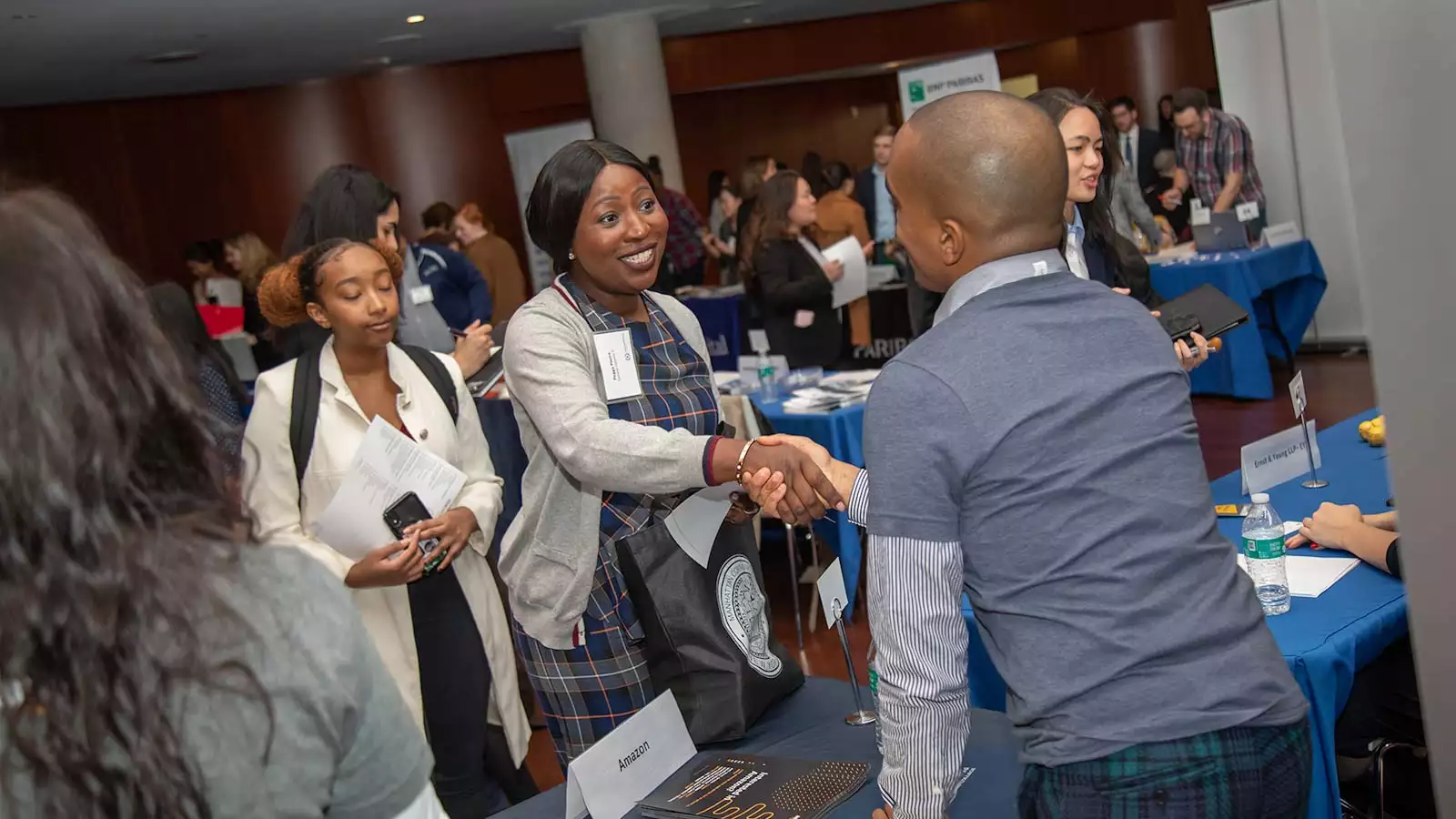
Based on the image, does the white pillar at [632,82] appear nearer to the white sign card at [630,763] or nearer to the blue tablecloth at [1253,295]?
the blue tablecloth at [1253,295]

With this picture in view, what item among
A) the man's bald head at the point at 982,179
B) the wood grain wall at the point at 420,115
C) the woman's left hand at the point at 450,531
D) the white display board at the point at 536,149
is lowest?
→ the woman's left hand at the point at 450,531

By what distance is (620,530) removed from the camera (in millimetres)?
2125

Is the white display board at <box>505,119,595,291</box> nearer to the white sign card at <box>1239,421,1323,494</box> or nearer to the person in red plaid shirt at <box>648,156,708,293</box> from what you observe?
the person in red plaid shirt at <box>648,156,708,293</box>

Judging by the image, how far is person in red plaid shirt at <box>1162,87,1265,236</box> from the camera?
816cm

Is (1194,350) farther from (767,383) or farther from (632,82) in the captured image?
(632,82)

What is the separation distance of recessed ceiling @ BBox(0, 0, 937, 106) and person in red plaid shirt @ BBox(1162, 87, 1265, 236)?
4.48 metres

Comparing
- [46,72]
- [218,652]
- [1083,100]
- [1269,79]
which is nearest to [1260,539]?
[1083,100]

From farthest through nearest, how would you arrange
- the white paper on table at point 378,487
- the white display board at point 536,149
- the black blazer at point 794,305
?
the white display board at point 536,149 < the black blazer at point 794,305 < the white paper on table at point 378,487

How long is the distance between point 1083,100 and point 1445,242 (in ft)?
6.87

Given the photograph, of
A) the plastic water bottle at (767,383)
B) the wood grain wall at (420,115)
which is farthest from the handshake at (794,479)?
the wood grain wall at (420,115)

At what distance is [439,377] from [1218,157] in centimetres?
687

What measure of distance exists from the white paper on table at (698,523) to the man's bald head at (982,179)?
71 centimetres

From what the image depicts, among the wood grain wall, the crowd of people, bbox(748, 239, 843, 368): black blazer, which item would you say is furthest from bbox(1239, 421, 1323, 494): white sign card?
the wood grain wall

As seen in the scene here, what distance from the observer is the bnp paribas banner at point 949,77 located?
7293mm
